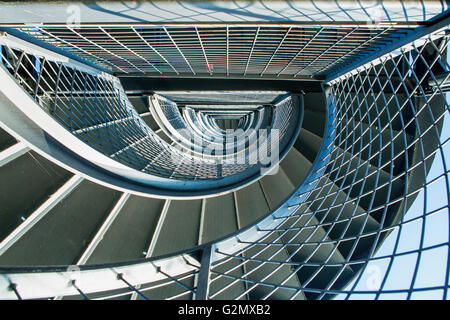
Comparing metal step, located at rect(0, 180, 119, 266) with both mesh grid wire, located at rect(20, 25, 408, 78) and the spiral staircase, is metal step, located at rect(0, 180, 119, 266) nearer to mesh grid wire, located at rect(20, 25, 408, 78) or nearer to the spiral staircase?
the spiral staircase

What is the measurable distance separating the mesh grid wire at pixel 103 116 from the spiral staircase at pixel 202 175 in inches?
2.1

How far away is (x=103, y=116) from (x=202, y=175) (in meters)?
3.45

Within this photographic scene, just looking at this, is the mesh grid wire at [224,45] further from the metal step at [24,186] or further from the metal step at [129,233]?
the metal step at [129,233]

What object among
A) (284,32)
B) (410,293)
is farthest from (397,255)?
(284,32)

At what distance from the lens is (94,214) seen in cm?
480

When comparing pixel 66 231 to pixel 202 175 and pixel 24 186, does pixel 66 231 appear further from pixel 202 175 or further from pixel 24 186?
pixel 202 175

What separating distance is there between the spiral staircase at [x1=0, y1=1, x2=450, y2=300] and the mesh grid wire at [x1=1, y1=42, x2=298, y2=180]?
0.18ft

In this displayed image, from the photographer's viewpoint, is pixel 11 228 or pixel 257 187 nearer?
pixel 11 228

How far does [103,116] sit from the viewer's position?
5.96 metres

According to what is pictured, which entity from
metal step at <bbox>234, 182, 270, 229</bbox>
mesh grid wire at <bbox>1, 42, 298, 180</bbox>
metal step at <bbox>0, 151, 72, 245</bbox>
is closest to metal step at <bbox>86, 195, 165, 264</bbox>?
mesh grid wire at <bbox>1, 42, 298, 180</bbox>
